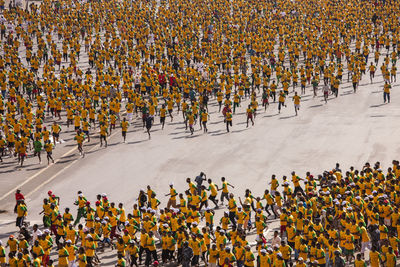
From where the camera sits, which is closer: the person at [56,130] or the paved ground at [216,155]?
the paved ground at [216,155]

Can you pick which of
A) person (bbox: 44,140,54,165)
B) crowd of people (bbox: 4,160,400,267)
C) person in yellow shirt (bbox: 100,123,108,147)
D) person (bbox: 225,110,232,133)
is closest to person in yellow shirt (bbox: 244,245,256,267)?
crowd of people (bbox: 4,160,400,267)

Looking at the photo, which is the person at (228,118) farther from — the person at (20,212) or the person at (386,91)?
the person at (20,212)

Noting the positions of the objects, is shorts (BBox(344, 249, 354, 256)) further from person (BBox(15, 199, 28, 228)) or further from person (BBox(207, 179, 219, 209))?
person (BBox(15, 199, 28, 228))

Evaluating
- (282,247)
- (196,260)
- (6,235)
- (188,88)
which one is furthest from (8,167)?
(282,247)

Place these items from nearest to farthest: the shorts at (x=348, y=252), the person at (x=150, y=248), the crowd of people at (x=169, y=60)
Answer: the shorts at (x=348, y=252)
the person at (x=150, y=248)
the crowd of people at (x=169, y=60)

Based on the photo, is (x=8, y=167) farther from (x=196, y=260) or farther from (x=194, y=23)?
(x=194, y=23)

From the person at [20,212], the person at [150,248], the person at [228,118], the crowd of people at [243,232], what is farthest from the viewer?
the person at [228,118]

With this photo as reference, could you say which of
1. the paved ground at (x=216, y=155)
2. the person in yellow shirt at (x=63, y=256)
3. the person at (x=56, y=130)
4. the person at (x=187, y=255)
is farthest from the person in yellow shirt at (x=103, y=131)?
the person at (x=187, y=255)
